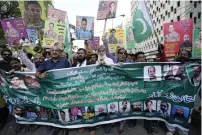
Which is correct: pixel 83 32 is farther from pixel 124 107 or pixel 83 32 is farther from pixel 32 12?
pixel 124 107

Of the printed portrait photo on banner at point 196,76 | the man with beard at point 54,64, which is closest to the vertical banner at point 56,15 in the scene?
the man with beard at point 54,64

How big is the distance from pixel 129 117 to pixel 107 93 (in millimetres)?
642

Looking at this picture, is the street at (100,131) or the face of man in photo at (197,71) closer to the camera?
the face of man in photo at (197,71)

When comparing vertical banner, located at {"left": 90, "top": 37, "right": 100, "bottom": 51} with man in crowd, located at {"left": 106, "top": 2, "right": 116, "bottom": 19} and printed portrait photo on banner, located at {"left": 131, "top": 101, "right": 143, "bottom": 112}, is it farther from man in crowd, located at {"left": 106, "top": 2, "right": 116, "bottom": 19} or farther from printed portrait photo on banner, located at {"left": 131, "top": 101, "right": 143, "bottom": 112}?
printed portrait photo on banner, located at {"left": 131, "top": 101, "right": 143, "bottom": 112}

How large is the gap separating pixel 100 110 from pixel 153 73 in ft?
4.10

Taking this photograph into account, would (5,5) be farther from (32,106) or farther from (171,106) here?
(171,106)

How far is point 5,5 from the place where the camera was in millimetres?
24953

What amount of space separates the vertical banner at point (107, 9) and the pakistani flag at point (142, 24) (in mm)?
1329

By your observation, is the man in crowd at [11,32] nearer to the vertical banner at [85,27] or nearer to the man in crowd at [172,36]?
the vertical banner at [85,27]

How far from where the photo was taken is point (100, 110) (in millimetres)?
4449

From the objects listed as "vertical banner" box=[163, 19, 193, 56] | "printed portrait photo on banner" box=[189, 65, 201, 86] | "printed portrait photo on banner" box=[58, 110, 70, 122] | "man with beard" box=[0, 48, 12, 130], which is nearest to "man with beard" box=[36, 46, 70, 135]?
"printed portrait photo on banner" box=[58, 110, 70, 122]

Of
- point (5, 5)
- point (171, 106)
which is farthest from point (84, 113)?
point (5, 5)

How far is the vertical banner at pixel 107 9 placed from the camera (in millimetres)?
6996

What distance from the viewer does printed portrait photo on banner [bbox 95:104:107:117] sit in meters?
4.43
